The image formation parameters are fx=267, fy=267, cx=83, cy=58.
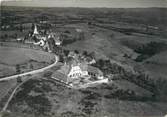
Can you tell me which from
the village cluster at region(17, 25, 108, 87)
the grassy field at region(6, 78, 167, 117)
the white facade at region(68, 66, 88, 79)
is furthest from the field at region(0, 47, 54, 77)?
the white facade at region(68, 66, 88, 79)

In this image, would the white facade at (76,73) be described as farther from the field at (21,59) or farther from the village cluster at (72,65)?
the field at (21,59)

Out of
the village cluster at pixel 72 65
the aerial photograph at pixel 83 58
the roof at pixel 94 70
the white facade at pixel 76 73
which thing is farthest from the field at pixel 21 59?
the roof at pixel 94 70

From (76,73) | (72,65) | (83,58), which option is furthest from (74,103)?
(83,58)

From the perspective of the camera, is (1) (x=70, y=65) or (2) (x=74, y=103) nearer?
(2) (x=74, y=103)

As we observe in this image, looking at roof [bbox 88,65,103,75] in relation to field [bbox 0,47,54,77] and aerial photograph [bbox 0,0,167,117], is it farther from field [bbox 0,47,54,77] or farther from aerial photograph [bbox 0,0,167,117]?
field [bbox 0,47,54,77]

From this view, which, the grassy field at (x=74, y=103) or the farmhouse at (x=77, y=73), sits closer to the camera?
the grassy field at (x=74, y=103)

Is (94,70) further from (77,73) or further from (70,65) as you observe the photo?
(70,65)

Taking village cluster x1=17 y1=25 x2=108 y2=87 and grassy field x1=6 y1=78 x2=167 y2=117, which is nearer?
grassy field x1=6 y1=78 x2=167 y2=117

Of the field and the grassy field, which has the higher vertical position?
the field

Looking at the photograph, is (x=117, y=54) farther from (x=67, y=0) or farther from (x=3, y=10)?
(x=3, y=10)
